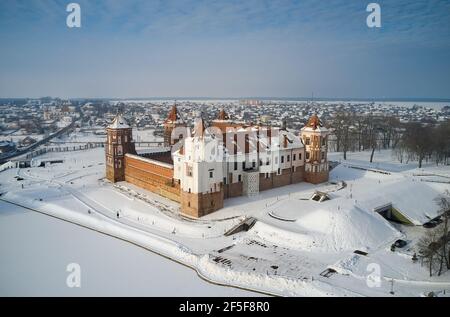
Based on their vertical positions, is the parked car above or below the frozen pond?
above

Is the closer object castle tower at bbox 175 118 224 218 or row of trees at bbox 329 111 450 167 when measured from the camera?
castle tower at bbox 175 118 224 218

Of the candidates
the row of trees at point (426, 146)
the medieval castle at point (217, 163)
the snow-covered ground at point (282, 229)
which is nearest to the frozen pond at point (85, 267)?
the snow-covered ground at point (282, 229)

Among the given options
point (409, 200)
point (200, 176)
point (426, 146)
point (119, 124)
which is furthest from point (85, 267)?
point (426, 146)

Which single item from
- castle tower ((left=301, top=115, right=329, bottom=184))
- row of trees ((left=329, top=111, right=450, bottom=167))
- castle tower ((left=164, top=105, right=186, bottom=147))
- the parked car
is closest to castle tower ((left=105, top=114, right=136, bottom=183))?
castle tower ((left=164, top=105, right=186, bottom=147))

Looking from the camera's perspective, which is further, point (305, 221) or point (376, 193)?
point (376, 193)

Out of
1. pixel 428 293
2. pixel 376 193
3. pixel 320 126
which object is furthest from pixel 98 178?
pixel 428 293

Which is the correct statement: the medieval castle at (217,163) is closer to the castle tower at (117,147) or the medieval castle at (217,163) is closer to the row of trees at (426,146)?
the castle tower at (117,147)

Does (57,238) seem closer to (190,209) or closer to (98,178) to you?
(190,209)

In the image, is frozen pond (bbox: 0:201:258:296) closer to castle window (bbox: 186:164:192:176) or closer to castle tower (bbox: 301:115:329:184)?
castle window (bbox: 186:164:192:176)
